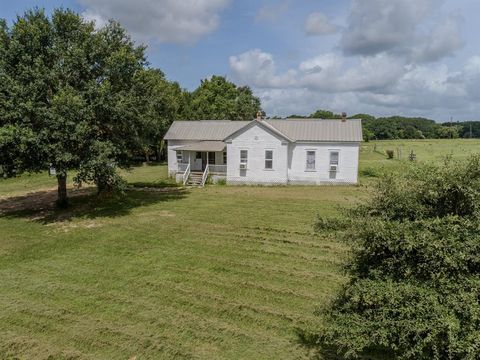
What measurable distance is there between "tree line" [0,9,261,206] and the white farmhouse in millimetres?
8145

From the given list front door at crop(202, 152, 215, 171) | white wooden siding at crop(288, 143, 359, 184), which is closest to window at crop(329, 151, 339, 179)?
white wooden siding at crop(288, 143, 359, 184)

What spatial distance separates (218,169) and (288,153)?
17.5ft

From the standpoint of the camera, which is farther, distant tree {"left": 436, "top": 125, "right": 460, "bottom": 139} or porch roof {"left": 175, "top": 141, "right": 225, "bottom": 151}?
distant tree {"left": 436, "top": 125, "right": 460, "bottom": 139}

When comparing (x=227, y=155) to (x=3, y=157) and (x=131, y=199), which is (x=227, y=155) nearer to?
(x=131, y=199)

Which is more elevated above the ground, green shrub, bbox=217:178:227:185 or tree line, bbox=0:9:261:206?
tree line, bbox=0:9:261:206

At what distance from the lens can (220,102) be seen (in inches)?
2025

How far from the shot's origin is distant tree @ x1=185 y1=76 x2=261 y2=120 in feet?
160

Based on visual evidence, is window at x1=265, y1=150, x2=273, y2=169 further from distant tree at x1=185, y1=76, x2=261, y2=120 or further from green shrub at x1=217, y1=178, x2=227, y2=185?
distant tree at x1=185, y1=76, x2=261, y2=120

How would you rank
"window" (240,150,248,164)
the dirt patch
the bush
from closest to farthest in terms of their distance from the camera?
1. the bush
2. the dirt patch
3. "window" (240,150,248,164)

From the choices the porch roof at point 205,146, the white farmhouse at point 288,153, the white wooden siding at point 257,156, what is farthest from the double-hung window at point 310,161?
the porch roof at point 205,146

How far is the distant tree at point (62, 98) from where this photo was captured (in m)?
15.0

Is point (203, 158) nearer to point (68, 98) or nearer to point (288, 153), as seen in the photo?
point (288, 153)

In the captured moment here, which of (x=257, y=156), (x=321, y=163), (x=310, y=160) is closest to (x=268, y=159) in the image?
(x=257, y=156)

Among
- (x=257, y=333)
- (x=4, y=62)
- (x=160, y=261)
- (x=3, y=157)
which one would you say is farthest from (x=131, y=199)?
(x=257, y=333)
